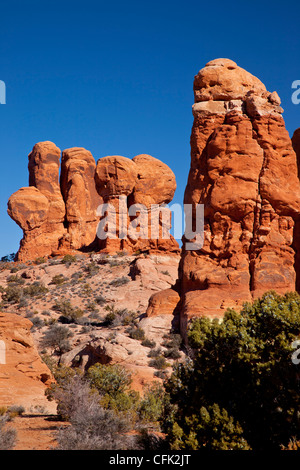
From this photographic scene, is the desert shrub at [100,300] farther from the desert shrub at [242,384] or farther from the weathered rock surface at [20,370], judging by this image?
the desert shrub at [242,384]

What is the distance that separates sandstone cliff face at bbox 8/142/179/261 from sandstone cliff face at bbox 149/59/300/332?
18954 millimetres

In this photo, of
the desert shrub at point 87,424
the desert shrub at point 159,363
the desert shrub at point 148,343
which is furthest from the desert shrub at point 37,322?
the desert shrub at point 87,424

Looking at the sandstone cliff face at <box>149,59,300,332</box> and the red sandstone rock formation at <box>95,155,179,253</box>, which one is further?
the red sandstone rock formation at <box>95,155,179,253</box>

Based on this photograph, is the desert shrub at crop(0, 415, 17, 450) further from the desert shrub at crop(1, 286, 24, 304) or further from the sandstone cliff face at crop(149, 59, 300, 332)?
the desert shrub at crop(1, 286, 24, 304)

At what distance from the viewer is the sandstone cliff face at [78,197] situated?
41594 mm

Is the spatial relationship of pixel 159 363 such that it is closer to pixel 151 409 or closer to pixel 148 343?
pixel 148 343

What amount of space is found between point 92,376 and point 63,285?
24302 millimetres

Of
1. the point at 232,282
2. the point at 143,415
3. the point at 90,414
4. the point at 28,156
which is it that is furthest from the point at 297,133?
the point at 28,156

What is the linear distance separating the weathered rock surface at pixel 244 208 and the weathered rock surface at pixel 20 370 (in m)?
6.71

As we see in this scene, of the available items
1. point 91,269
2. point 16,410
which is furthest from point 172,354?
point 91,269

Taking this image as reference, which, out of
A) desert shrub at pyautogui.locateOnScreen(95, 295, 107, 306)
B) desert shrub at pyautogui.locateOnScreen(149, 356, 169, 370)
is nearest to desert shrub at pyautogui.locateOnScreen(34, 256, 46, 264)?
desert shrub at pyautogui.locateOnScreen(95, 295, 107, 306)

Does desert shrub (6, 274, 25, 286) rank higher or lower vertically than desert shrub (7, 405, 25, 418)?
higher

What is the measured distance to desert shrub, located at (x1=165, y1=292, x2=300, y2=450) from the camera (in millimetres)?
8383

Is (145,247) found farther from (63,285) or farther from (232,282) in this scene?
(232,282)
